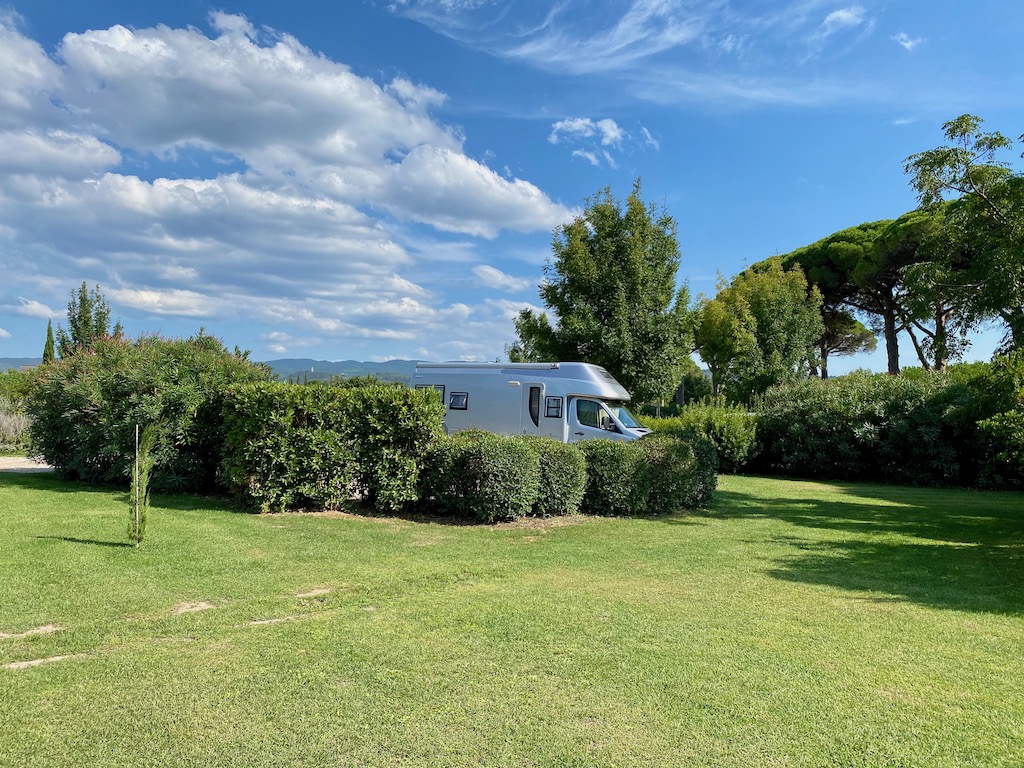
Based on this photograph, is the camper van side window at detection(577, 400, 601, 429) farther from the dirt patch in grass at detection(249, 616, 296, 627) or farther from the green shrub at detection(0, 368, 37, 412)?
the green shrub at detection(0, 368, 37, 412)

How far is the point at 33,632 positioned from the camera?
175 inches

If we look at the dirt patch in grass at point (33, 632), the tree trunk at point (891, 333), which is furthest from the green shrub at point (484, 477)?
the tree trunk at point (891, 333)

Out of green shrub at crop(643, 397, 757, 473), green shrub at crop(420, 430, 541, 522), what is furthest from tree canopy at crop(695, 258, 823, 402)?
green shrub at crop(420, 430, 541, 522)

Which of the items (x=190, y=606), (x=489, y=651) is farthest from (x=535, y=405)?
(x=489, y=651)

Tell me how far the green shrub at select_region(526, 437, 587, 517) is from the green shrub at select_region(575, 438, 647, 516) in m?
0.43

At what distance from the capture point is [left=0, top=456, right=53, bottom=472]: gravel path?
1345cm

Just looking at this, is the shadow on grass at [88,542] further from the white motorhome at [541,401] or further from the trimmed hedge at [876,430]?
the trimmed hedge at [876,430]

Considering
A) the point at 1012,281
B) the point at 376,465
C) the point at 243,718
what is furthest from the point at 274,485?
the point at 1012,281

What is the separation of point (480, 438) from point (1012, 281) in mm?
8247

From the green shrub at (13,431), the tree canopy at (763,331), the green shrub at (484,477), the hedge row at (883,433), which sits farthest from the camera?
the tree canopy at (763,331)

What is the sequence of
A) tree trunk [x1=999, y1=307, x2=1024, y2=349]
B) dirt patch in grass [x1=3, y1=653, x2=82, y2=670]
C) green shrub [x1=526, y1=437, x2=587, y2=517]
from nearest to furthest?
1. dirt patch in grass [x1=3, y1=653, x2=82, y2=670]
2. green shrub [x1=526, y1=437, x2=587, y2=517]
3. tree trunk [x1=999, y1=307, x2=1024, y2=349]

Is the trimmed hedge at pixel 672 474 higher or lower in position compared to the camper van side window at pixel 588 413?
lower

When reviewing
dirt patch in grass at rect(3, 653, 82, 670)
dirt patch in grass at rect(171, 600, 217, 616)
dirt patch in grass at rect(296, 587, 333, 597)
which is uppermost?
dirt patch in grass at rect(296, 587, 333, 597)

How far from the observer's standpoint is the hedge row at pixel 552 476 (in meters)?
9.48
